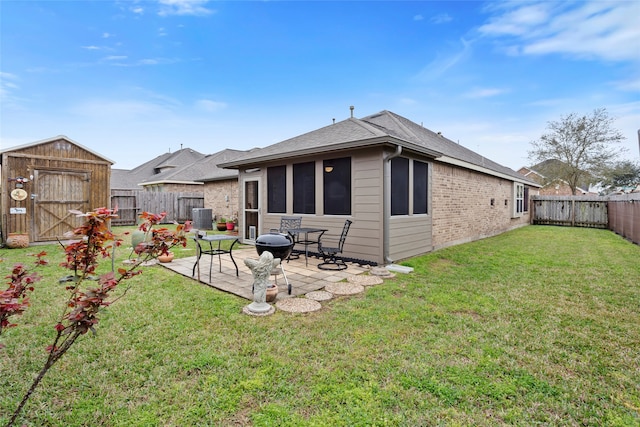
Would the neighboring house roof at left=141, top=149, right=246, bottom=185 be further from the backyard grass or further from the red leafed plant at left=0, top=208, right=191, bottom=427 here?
the red leafed plant at left=0, top=208, right=191, bottom=427

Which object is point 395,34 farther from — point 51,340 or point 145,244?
point 51,340

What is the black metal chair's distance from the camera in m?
5.91

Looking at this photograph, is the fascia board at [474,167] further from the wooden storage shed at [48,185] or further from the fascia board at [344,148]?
the wooden storage shed at [48,185]

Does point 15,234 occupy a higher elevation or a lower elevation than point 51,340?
higher

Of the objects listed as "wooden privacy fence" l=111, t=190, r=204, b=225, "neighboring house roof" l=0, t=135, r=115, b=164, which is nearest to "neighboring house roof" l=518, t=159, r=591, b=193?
"wooden privacy fence" l=111, t=190, r=204, b=225

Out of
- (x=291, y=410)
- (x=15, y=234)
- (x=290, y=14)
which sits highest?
(x=290, y=14)

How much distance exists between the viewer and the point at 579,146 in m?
22.3

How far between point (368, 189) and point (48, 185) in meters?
9.92

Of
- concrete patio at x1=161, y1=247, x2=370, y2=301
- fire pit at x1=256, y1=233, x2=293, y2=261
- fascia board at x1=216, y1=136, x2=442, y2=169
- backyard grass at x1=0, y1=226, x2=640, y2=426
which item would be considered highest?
fascia board at x1=216, y1=136, x2=442, y2=169

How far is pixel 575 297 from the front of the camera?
4383 millimetres

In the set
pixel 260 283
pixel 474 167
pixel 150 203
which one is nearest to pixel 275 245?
pixel 260 283

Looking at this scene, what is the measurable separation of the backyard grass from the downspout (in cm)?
152

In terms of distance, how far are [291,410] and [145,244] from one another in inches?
60.7

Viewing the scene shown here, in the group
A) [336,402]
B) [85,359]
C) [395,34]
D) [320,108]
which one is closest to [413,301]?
[336,402]
